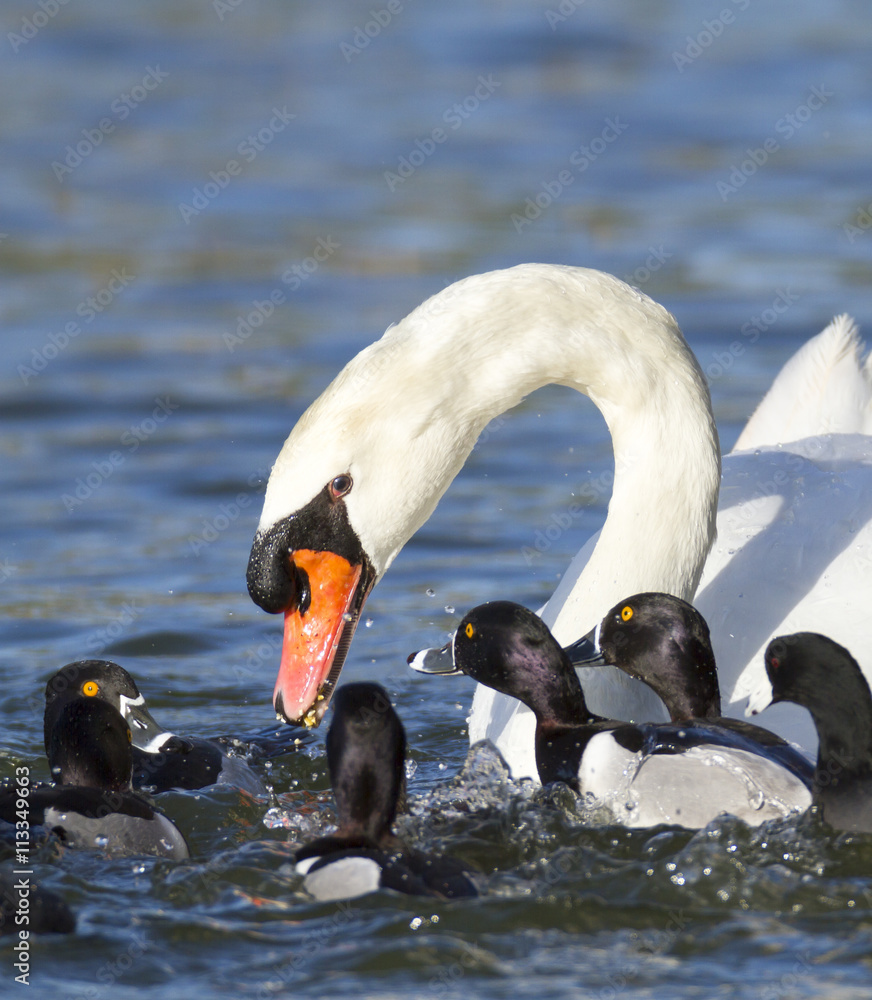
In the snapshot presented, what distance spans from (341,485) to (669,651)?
1126 millimetres

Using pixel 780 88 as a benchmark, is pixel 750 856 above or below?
below

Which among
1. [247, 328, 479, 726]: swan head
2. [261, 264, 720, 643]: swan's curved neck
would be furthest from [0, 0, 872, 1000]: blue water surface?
[261, 264, 720, 643]: swan's curved neck

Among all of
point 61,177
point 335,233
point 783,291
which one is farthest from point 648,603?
point 61,177

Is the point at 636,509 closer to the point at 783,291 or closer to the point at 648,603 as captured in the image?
the point at 648,603

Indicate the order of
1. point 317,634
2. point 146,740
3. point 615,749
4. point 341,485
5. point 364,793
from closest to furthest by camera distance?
1. point 364,793
2. point 615,749
3. point 341,485
4. point 317,634
5. point 146,740

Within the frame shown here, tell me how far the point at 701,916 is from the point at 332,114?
1365cm

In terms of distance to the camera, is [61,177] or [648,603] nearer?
[648,603]

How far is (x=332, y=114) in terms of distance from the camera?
682 inches

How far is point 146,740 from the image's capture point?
5926mm

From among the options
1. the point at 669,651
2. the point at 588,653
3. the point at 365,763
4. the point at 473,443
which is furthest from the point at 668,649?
the point at 365,763

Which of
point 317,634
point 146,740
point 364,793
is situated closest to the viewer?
point 364,793

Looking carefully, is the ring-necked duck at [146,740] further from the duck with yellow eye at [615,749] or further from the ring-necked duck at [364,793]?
the ring-necked duck at [364,793]

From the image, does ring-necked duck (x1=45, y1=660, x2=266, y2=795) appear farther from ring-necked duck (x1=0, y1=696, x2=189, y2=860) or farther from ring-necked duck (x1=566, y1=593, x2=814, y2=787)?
ring-necked duck (x1=566, y1=593, x2=814, y2=787)

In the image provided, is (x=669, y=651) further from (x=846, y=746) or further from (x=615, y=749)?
(x=846, y=746)
